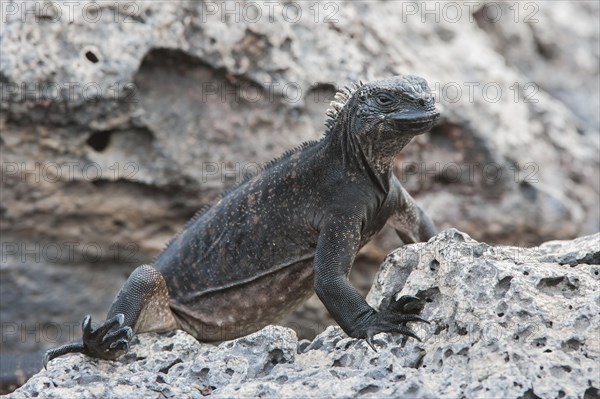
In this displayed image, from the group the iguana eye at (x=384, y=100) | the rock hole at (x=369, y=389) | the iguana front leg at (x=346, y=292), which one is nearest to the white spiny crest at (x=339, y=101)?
the iguana eye at (x=384, y=100)

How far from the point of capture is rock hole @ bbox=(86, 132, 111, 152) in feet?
23.1

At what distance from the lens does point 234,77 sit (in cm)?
710

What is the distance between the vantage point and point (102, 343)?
4.61 meters

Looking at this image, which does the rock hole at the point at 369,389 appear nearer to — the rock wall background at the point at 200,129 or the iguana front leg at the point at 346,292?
the iguana front leg at the point at 346,292

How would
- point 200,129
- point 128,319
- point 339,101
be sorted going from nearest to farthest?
point 128,319, point 339,101, point 200,129

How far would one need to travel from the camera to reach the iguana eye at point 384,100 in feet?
15.8

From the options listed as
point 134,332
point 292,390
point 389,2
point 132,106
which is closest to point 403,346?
point 292,390

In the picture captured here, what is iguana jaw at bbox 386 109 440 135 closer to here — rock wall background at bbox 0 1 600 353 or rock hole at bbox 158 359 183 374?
rock hole at bbox 158 359 183 374

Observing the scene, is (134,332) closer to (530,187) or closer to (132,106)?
(132,106)

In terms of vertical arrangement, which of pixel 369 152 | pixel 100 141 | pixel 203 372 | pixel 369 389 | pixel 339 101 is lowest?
pixel 203 372

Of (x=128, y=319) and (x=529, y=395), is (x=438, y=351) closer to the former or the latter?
(x=529, y=395)

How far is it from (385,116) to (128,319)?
190cm

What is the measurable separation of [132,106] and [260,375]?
333 centimetres

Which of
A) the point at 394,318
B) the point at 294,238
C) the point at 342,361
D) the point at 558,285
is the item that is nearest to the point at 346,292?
the point at 394,318
